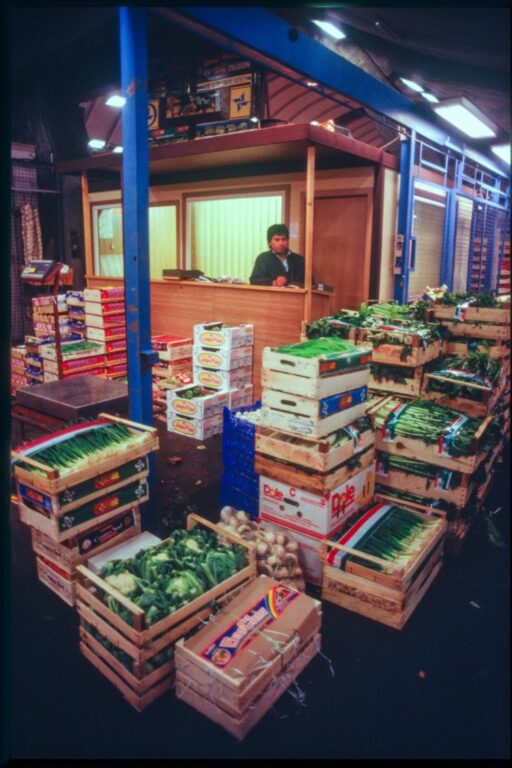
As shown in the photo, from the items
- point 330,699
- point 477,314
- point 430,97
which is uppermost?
point 430,97

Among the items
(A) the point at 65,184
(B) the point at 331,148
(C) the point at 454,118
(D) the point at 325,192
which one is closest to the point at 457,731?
(B) the point at 331,148

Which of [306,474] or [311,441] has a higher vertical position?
[311,441]

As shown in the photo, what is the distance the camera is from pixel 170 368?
7.92 meters

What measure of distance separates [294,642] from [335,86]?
629 cm

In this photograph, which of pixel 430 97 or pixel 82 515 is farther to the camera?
pixel 430 97

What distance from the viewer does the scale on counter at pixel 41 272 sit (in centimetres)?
704

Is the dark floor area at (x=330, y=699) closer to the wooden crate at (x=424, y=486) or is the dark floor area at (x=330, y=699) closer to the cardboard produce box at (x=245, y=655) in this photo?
the cardboard produce box at (x=245, y=655)

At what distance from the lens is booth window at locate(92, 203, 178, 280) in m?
11.2

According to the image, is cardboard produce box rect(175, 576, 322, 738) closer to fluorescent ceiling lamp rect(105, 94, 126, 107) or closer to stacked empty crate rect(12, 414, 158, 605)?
stacked empty crate rect(12, 414, 158, 605)

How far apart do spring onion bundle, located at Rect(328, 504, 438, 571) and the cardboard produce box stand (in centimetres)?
61

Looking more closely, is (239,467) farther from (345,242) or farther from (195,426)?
(345,242)

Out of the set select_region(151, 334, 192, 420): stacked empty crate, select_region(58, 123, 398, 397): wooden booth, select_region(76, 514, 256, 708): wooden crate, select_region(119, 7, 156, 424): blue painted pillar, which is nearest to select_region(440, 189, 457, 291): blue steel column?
select_region(58, 123, 398, 397): wooden booth

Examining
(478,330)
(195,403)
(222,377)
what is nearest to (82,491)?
(195,403)

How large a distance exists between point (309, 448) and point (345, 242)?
600cm
